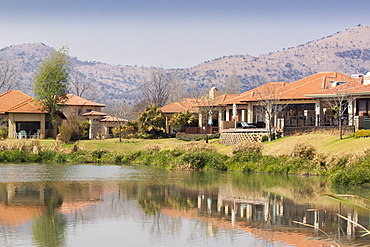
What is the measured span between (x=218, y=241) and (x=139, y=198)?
9257 mm

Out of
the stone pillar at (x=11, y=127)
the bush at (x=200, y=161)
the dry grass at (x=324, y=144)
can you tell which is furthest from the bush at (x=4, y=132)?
the dry grass at (x=324, y=144)

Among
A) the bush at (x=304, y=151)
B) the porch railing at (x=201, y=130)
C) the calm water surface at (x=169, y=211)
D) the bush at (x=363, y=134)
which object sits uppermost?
the porch railing at (x=201, y=130)

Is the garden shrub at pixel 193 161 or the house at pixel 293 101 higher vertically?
the house at pixel 293 101

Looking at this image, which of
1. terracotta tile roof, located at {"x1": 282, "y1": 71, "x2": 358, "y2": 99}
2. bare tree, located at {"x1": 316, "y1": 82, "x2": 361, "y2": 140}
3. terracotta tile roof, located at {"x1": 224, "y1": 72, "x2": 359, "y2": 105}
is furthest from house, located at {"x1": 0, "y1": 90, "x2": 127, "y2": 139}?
bare tree, located at {"x1": 316, "y1": 82, "x2": 361, "y2": 140}

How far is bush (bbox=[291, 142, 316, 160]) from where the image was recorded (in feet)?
117

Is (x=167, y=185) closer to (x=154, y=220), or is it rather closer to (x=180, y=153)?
(x=154, y=220)

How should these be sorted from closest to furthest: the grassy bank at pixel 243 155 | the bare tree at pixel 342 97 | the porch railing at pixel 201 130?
the grassy bank at pixel 243 155 → the bare tree at pixel 342 97 → the porch railing at pixel 201 130

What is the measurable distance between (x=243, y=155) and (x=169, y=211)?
18216 mm

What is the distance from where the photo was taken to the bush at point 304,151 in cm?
3575

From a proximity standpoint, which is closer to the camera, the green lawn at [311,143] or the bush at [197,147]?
the green lawn at [311,143]

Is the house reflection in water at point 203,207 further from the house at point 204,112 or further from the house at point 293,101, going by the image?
the house at point 204,112

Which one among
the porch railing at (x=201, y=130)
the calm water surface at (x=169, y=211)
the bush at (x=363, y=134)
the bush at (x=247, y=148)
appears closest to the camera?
the calm water surface at (x=169, y=211)

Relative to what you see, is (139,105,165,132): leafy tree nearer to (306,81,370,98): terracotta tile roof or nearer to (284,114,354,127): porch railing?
(284,114,354,127): porch railing

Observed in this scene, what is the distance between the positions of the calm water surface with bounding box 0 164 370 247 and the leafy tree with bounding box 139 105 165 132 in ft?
90.5
